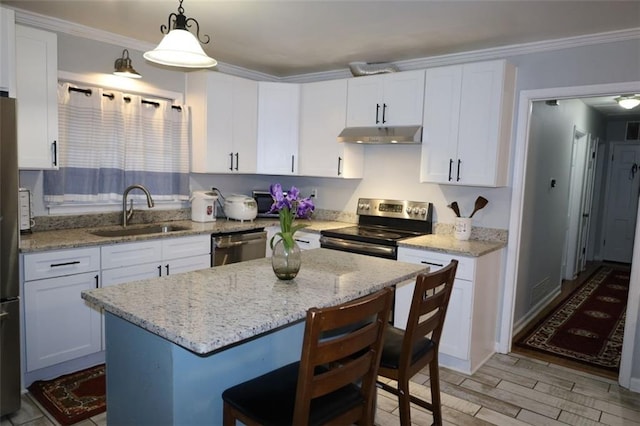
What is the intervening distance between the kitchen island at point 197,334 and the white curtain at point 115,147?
191cm

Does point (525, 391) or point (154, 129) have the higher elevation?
point (154, 129)

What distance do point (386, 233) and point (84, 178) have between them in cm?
249

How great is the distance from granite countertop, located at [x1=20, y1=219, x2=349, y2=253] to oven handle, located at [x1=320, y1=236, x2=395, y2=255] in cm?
15

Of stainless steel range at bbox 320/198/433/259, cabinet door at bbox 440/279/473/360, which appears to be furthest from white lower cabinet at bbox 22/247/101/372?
cabinet door at bbox 440/279/473/360

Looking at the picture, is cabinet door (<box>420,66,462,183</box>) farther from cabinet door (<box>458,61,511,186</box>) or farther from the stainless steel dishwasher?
the stainless steel dishwasher

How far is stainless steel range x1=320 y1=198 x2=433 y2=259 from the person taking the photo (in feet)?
11.7

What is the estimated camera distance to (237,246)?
389cm

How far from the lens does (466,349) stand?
323cm

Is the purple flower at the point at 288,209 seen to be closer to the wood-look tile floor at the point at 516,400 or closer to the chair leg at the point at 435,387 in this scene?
the chair leg at the point at 435,387

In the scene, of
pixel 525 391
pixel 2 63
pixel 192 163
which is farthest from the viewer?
pixel 192 163

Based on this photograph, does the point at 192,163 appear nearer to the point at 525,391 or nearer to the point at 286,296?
the point at 286,296

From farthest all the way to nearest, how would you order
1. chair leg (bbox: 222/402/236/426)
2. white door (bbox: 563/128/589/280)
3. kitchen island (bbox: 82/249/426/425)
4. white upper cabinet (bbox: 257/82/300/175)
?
1. white door (bbox: 563/128/589/280)
2. white upper cabinet (bbox: 257/82/300/175)
3. chair leg (bbox: 222/402/236/426)
4. kitchen island (bbox: 82/249/426/425)

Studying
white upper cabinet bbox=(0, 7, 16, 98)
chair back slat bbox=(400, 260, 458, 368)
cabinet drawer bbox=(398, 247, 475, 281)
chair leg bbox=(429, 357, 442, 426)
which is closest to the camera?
chair back slat bbox=(400, 260, 458, 368)

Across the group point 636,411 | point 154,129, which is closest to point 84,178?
point 154,129
